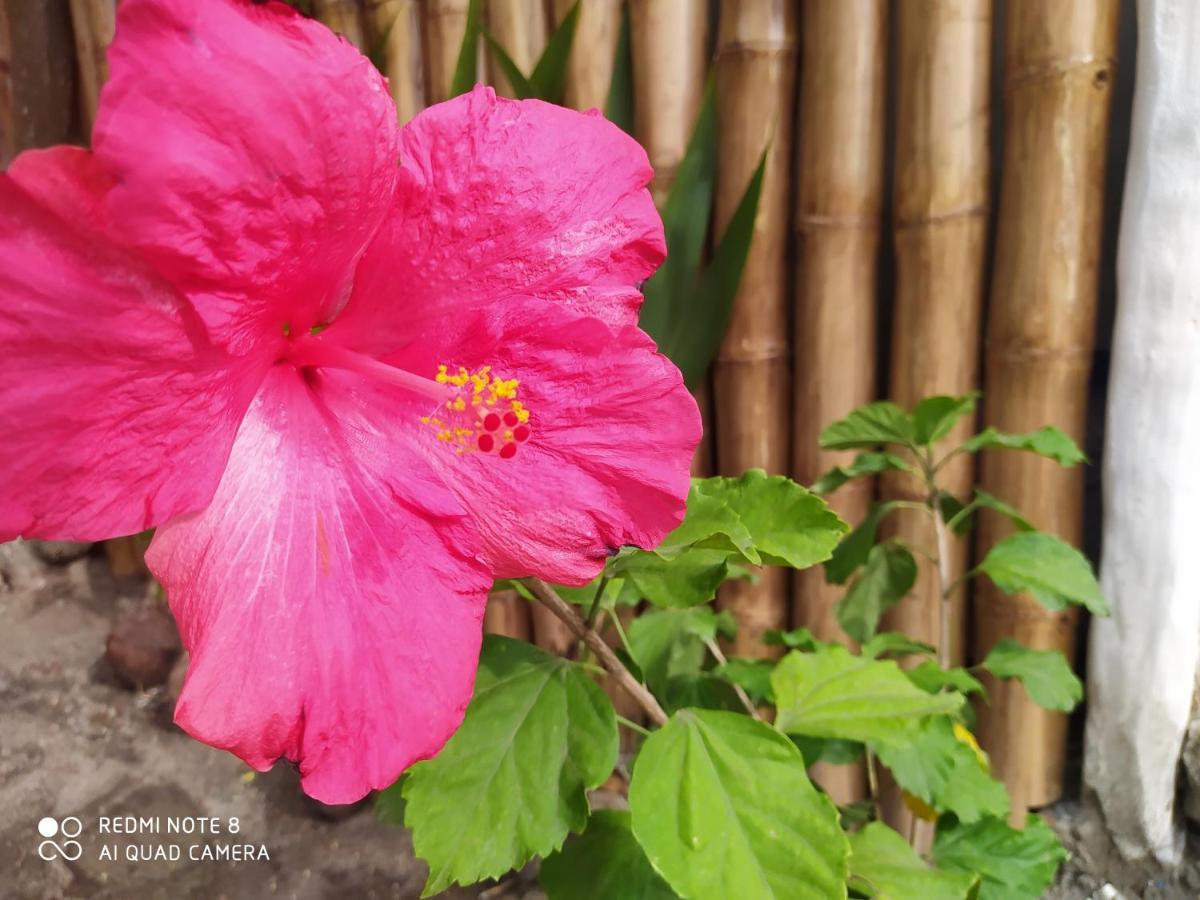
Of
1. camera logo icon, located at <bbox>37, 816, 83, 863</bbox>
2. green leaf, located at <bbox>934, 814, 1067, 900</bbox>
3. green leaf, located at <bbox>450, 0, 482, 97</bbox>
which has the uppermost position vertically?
green leaf, located at <bbox>450, 0, 482, 97</bbox>

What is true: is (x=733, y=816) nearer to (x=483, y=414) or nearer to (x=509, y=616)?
(x=483, y=414)

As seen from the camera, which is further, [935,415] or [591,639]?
[935,415]

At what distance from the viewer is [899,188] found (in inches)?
41.2

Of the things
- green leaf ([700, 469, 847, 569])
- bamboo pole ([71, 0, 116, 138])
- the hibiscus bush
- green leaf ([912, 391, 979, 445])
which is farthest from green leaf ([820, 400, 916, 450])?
bamboo pole ([71, 0, 116, 138])

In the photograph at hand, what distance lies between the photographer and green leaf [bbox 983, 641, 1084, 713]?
2.98ft

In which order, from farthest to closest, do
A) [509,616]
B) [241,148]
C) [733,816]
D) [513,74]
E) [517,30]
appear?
[509,616] → [517,30] → [513,74] → [733,816] → [241,148]

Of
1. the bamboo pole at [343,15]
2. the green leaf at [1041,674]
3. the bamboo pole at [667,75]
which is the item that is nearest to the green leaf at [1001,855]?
the green leaf at [1041,674]

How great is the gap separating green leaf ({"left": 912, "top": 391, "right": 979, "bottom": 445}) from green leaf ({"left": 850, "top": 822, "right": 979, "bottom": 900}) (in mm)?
415

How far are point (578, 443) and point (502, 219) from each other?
105 millimetres

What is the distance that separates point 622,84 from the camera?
3.68ft

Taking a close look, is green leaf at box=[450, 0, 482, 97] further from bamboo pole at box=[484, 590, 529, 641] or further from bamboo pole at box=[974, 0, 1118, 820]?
bamboo pole at box=[484, 590, 529, 641]

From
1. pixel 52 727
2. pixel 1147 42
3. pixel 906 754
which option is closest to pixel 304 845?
pixel 52 727

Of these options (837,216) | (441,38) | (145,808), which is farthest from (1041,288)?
(145,808)

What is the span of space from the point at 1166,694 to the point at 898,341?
0.54 meters
